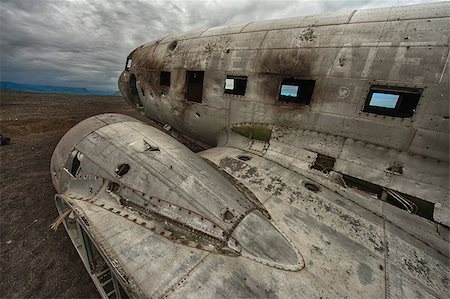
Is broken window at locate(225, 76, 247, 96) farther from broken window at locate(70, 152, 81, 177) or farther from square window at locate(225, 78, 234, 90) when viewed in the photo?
broken window at locate(70, 152, 81, 177)

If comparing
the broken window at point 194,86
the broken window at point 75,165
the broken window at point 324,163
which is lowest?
the broken window at point 75,165

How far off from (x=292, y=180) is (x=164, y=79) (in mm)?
6952

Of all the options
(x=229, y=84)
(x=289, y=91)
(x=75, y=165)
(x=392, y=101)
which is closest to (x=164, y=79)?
(x=229, y=84)

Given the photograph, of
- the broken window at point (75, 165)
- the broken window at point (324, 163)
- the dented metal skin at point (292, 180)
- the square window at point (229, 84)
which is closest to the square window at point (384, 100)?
the dented metal skin at point (292, 180)

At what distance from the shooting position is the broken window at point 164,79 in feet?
28.9

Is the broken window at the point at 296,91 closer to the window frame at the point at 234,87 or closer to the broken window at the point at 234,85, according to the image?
the window frame at the point at 234,87

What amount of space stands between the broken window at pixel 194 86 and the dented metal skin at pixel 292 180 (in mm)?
1203

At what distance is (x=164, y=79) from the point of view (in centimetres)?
897

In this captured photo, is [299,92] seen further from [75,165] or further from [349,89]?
[75,165]

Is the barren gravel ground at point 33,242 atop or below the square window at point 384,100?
below

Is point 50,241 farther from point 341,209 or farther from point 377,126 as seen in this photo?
point 377,126

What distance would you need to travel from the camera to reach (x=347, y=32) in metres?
5.01

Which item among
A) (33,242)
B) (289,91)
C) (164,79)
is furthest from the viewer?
(164,79)

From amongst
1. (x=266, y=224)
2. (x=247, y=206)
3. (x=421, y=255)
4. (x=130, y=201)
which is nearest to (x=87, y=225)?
(x=130, y=201)
